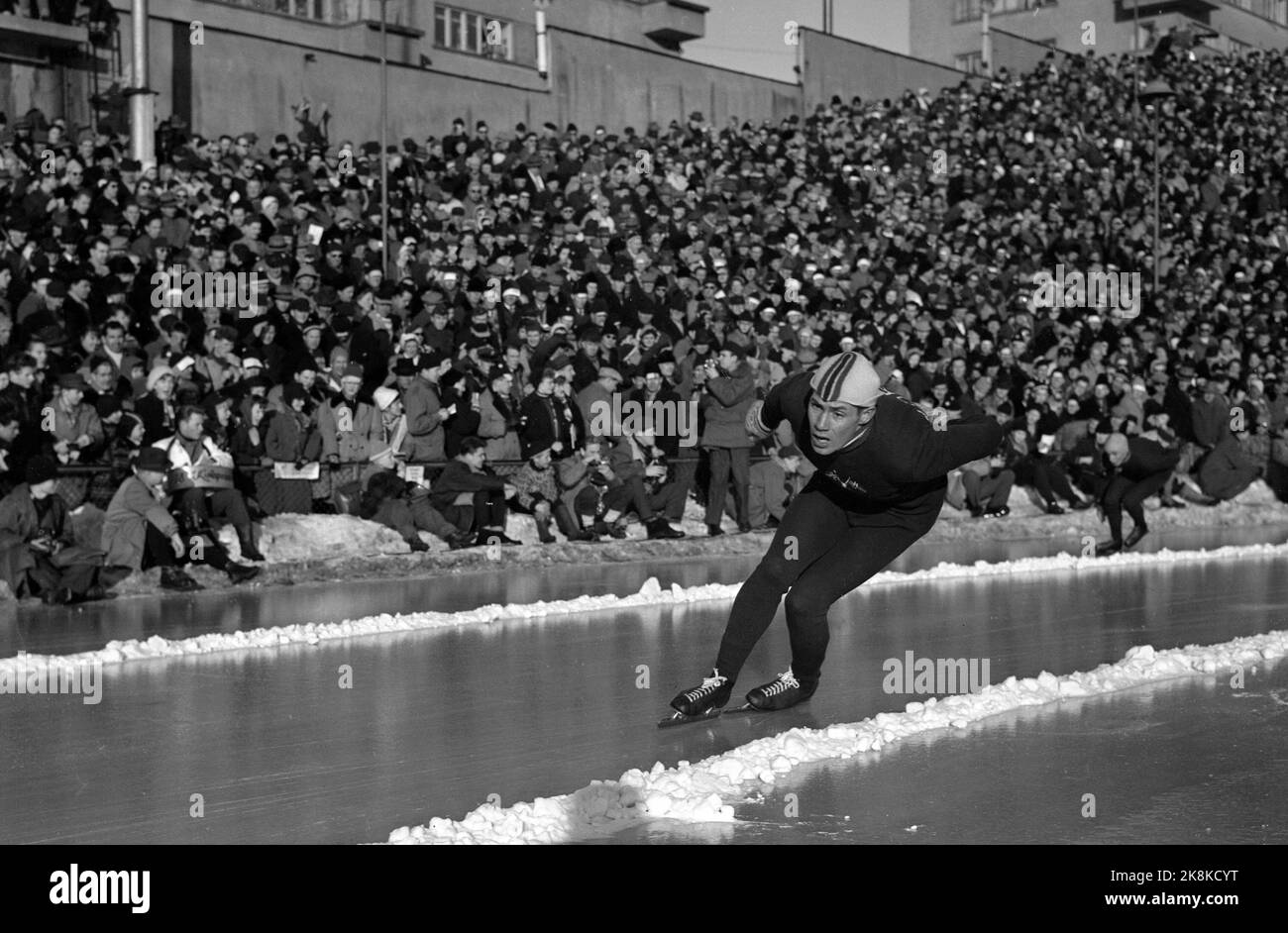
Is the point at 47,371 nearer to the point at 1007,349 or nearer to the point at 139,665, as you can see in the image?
the point at 139,665

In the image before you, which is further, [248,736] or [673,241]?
[673,241]

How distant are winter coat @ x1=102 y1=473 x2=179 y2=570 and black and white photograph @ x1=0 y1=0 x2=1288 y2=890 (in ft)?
0.17

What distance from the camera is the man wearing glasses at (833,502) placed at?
281 inches

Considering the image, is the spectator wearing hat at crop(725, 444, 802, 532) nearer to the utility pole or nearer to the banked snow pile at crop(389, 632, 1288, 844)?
the utility pole

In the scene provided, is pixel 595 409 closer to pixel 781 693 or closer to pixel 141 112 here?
pixel 141 112

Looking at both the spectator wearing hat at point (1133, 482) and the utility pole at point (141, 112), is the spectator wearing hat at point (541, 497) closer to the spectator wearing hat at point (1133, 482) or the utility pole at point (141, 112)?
the spectator wearing hat at point (1133, 482)

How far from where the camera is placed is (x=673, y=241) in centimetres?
2228

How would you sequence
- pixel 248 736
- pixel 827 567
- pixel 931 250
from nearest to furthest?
pixel 248 736 → pixel 827 567 → pixel 931 250

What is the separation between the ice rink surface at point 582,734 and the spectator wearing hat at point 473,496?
378 centimetres

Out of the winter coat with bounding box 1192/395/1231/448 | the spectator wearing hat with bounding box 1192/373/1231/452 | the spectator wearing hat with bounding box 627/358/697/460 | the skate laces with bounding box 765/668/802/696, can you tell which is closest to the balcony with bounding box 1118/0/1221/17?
A: the spectator wearing hat with bounding box 1192/373/1231/452

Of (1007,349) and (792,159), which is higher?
(792,159)

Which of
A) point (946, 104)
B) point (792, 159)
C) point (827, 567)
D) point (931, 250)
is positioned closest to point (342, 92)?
point (792, 159)

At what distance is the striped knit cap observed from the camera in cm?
701

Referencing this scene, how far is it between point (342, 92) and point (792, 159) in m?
8.09
